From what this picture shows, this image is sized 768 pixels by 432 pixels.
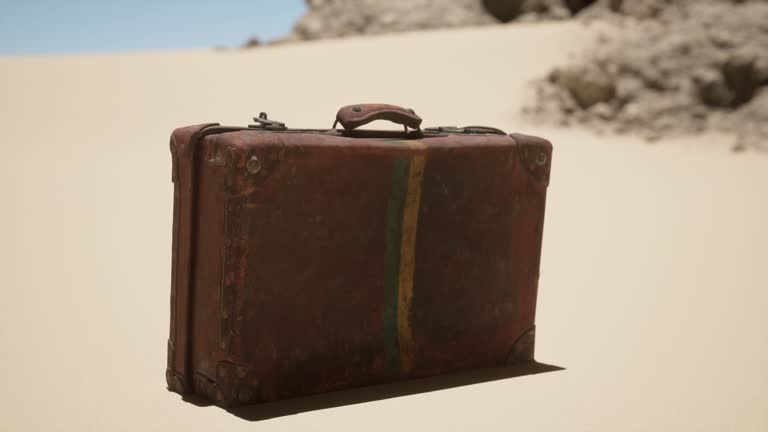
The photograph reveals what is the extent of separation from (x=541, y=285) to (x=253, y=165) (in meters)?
2.33

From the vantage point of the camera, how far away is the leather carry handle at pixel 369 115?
9.71ft

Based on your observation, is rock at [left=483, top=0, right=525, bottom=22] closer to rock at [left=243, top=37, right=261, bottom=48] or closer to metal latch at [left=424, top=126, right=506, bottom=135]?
rock at [left=243, top=37, right=261, bottom=48]

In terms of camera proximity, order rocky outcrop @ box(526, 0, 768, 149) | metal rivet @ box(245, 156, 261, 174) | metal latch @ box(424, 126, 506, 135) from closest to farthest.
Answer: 1. metal rivet @ box(245, 156, 261, 174)
2. metal latch @ box(424, 126, 506, 135)
3. rocky outcrop @ box(526, 0, 768, 149)

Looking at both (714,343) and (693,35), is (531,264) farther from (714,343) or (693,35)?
(693,35)

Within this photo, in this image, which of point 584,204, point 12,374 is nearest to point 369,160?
point 12,374

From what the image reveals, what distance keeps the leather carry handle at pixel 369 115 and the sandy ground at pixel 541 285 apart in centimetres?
89

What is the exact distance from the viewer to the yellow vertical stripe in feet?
9.82

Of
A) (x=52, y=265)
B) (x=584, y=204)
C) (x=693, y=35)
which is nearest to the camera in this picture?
(x=52, y=265)

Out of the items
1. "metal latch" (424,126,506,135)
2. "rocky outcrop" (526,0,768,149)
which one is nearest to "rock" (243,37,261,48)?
"rocky outcrop" (526,0,768,149)

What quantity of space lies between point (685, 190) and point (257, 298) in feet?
18.3

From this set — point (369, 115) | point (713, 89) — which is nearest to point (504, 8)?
point (713, 89)

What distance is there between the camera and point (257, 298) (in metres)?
2.71

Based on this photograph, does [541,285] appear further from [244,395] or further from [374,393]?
[244,395]

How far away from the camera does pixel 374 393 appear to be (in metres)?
2.94
